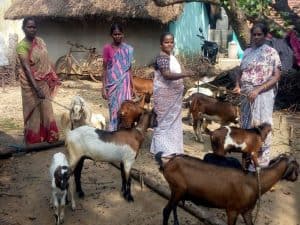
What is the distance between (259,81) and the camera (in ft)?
18.4

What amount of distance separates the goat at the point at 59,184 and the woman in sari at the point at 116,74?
1.90m

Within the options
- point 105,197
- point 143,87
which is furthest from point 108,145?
point 143,87

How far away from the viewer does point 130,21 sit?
1551 centimetres

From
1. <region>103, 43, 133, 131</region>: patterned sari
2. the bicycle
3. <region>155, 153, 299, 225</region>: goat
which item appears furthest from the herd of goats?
the bicycle

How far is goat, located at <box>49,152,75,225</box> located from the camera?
4766 millimetres

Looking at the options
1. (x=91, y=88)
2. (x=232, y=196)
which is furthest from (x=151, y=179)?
(x=91, y=88)

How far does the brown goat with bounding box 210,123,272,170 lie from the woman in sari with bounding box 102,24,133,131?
1601 mm

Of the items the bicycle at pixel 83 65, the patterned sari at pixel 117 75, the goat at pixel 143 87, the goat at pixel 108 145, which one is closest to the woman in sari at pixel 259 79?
the goat at pixel 108 145

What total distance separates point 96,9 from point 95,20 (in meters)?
0.94

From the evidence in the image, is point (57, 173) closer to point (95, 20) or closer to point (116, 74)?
point (116, 74)

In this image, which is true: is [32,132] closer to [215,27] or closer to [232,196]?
[232,196]

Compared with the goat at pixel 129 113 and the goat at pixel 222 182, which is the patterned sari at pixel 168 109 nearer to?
the goat at pixel 129 113

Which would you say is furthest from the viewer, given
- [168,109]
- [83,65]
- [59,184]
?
[83,65]

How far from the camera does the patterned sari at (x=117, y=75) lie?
6512mm
